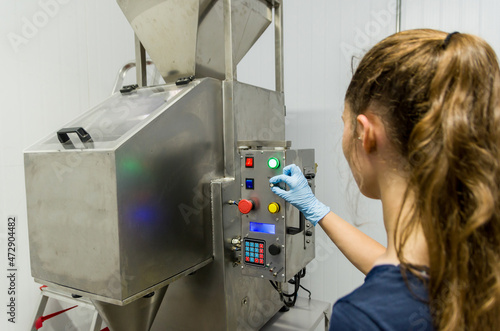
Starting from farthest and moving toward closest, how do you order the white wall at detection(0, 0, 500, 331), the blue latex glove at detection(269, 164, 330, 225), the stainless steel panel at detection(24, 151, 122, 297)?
the white wall at detection(0, 0, 500, 331) < the blue latex glove at detection(269, 164, 330, 225) < the stainless steel panel at detection(24, 151, 122, 297)

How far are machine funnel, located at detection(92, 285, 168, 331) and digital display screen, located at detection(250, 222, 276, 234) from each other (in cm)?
37

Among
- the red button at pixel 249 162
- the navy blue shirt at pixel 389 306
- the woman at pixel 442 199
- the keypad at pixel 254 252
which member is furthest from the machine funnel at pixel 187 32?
the navy blue shirt at pixel 389 306

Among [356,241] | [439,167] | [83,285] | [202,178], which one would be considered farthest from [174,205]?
[439,167]

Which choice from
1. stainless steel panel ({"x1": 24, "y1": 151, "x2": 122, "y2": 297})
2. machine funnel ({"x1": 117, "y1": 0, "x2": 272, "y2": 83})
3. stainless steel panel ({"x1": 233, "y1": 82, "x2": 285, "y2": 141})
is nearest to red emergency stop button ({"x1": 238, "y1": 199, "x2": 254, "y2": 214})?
stainless steel panel ({"x1": 233, "y1": 82, "x2": 285, "y2": 141})

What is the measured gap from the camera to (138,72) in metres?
1.35

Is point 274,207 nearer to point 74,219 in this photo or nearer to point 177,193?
point 177,193

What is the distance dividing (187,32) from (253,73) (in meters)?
1.04

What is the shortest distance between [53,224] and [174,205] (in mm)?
321

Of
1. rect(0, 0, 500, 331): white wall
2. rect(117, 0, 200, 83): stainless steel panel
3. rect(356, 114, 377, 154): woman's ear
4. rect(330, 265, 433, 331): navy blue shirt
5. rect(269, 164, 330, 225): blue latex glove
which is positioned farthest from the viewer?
rect(0, 0, 500, 331): white wall

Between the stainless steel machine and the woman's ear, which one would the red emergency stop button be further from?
the woman's ear

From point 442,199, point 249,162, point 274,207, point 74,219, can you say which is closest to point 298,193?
point 274,207

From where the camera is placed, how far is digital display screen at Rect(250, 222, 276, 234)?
0.97 m

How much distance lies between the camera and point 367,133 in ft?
1.88

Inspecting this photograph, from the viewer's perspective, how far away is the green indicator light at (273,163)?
942 mm
